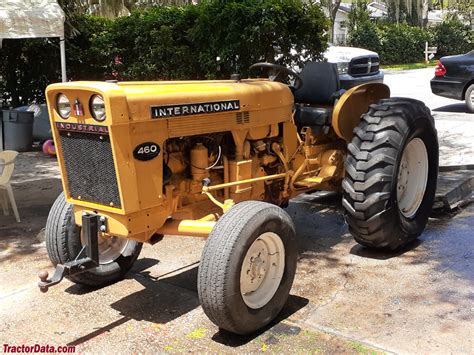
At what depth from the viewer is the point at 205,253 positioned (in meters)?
3.57

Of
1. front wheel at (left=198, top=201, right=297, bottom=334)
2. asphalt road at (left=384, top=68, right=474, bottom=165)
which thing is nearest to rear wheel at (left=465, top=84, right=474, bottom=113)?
asphalt road at (left=384, top=68, right=474, bottom=165)

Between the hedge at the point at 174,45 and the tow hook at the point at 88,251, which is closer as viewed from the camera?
the tow hook at the point at 88,251

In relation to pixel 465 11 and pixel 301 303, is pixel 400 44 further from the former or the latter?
pixel 301 303

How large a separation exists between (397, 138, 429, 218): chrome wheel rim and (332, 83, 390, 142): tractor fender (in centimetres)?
56

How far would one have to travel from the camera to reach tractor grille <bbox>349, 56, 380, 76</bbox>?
524 inches

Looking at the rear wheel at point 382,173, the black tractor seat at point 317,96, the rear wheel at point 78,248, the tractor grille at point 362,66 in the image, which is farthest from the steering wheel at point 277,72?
the tractor grille at point 362,66

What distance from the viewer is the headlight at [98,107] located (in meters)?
3.62

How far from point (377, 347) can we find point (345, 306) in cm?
61

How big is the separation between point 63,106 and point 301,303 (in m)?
2.18

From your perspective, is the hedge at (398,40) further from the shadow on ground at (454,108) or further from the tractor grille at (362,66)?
the tractor grille at (362,66)

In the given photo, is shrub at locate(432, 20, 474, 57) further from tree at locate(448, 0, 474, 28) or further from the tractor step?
the tractor step

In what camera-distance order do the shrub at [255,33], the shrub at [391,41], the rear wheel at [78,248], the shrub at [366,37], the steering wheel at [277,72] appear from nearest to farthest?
the rear wheel at [78,248] → the steering wheel at [277,72] → the shrub at [255,33] → the shrub at [366,37] → the shrub at [391,41]

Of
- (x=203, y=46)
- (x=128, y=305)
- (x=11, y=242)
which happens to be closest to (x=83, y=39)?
(x=203, y=46)

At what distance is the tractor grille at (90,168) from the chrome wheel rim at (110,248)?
650 mm
